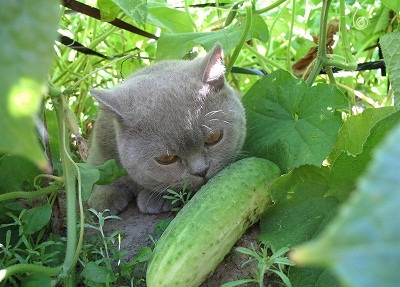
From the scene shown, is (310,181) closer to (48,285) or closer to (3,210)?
(48,285)

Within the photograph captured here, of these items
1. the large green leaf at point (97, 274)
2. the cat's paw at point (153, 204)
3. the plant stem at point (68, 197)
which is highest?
the plant stem at point (68, 197)

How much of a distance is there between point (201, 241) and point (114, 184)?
77 cm

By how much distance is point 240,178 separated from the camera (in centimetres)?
Result: 157

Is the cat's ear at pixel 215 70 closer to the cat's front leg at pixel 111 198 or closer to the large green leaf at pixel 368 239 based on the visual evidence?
the cat's front leg at pixel 111 198

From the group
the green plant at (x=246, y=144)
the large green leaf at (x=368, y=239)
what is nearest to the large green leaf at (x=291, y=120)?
the green plant at (x=246, y=144)

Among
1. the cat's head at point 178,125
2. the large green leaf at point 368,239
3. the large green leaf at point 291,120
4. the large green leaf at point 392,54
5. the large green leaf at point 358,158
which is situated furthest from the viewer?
the cat's head at point 178,125

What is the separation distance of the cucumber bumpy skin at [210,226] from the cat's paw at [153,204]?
287 millimetres

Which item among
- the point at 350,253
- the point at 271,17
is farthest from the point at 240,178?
the point at 271,17

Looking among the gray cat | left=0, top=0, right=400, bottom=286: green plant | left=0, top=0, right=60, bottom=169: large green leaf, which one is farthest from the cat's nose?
left=0, top=0, right=60, bottom=169: large green leaf

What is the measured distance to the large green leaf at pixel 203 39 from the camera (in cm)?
199

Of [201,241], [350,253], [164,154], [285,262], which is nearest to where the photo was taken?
[350,253]

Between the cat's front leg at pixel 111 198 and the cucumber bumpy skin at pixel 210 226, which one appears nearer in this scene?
the cucumber bumpy skin at pixel 210 226

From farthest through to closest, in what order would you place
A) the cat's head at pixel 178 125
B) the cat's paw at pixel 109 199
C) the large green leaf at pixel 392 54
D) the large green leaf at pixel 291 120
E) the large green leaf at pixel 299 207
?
the cat's paw at pixel 109 199, the cat's head at pixel 178 125, the large green leaf at pixel 291 120, the large green leaf at pixel 392 54, the large green leaf at pixel 299 207

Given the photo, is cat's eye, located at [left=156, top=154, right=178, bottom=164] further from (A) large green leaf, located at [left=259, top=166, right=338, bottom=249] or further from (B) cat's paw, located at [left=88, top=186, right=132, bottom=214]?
(A) large green leaf, located at [left=259, top=166, right=338, bottom=249]
